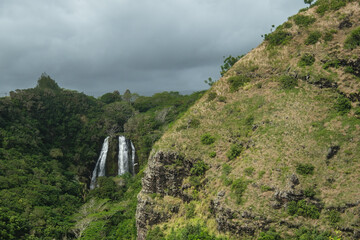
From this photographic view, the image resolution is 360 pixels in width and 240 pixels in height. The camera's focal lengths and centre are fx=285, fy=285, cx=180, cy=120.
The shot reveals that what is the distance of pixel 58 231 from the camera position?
48.7m

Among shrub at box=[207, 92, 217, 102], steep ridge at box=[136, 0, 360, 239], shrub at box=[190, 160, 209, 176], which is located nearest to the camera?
steep ridge at box=[136, 0, 360, 239]

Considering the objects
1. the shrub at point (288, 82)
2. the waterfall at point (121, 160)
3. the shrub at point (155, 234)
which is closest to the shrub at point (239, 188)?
the shrub at point (155, 234)

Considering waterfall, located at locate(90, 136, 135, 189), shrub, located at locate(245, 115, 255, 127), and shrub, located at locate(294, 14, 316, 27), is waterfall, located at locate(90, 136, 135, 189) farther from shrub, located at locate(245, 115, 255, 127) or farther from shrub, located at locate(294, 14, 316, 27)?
shrub, located at locate(294, 14, 316, 27)

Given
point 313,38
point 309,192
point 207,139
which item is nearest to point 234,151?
point 207,139

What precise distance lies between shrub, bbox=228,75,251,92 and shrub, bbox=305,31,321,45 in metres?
11.7

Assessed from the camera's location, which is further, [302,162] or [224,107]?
[224,107]

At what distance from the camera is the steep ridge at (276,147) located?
1235 inches

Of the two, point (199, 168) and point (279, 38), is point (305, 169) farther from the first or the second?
point (279, 38)

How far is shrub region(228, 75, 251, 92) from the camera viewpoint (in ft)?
171

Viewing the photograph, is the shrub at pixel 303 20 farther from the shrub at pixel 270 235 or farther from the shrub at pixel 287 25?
the shrub at pixel 270 235

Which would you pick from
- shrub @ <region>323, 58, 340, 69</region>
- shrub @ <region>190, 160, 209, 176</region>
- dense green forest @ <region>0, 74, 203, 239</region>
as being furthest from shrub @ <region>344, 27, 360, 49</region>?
dense green forest @ <region>0, 74, 203, 239</region>

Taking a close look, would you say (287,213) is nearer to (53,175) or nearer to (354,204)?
(354,204)

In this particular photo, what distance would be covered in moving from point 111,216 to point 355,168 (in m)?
43.2

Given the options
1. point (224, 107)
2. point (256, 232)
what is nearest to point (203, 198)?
point (256, 232)
